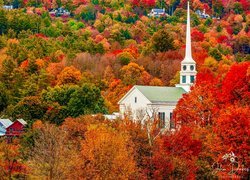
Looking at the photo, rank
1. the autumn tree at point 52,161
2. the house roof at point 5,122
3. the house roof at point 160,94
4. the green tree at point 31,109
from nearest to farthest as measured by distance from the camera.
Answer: the autumn tree at point 52,161 < the house roof at point 160,94 < the house roof at point 5,122 < the green tree at point 31,109

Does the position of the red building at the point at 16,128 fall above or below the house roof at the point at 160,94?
below

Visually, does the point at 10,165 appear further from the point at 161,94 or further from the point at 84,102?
the point at 84,102

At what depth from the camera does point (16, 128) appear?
9194 cm

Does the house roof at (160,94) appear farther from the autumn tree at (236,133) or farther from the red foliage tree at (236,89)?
the autumn tree at (236,133)

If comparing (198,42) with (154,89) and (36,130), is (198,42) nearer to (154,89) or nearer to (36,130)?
(154,89)

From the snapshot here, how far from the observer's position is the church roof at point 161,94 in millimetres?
89312

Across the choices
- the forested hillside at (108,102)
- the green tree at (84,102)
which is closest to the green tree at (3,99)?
the forested hillside at (108,102)

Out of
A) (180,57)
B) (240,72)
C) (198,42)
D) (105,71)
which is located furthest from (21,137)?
(198,42)

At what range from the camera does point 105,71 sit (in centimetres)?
11712

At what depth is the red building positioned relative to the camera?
298 feet

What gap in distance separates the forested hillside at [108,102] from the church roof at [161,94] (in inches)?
114

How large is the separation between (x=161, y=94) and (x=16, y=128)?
13408 mm

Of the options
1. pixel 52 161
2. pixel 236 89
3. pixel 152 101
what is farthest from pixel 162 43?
pixel 52 161

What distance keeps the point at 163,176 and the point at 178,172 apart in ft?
3.42
